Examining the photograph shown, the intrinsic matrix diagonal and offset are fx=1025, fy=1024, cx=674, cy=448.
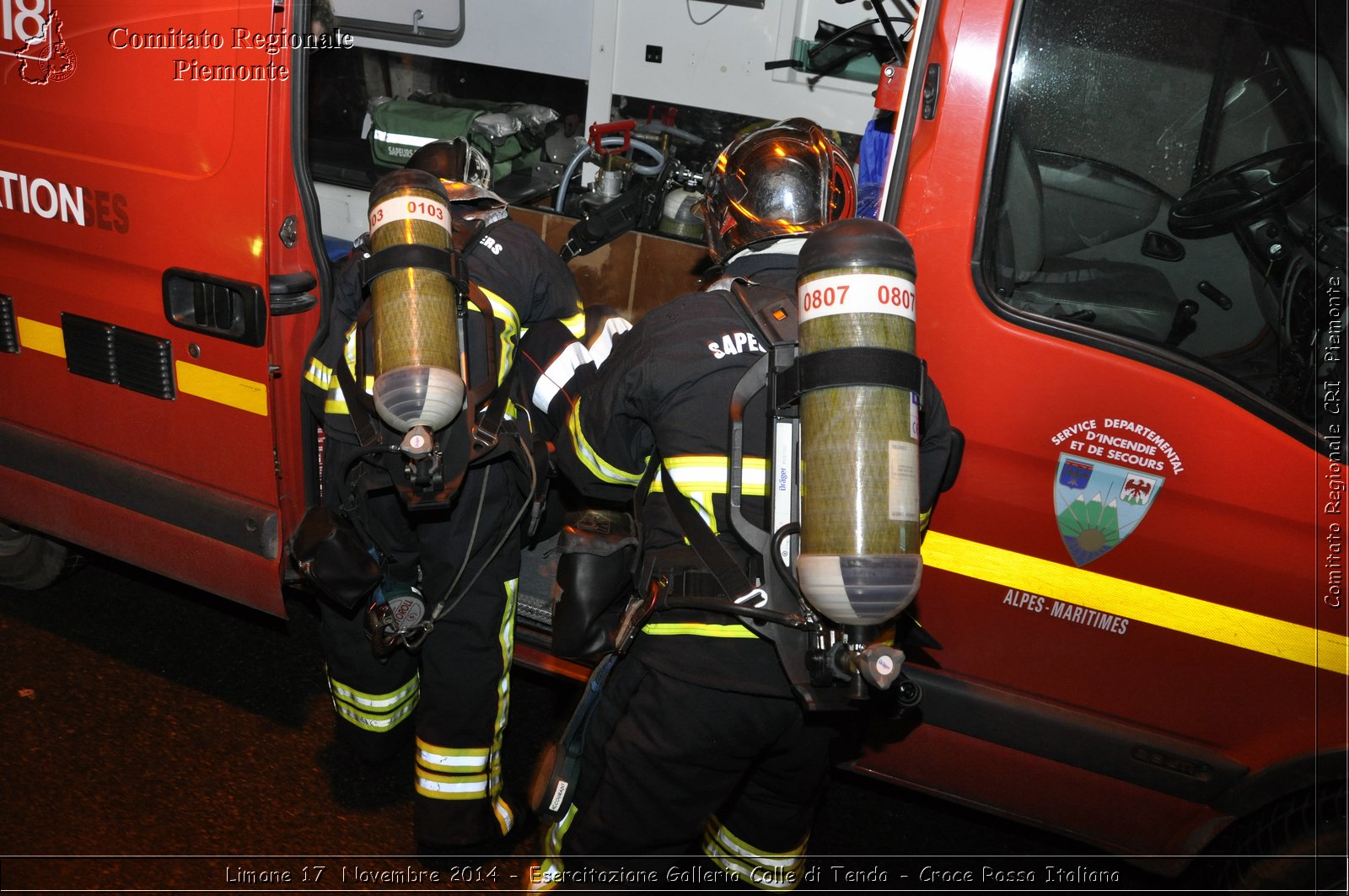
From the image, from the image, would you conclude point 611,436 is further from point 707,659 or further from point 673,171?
point 673,171

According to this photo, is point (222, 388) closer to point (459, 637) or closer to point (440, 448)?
point (440, 448)

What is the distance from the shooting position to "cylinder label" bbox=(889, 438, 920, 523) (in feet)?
5.60

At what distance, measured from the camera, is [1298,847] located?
2.26 meters

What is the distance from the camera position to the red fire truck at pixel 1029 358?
2.10 meters

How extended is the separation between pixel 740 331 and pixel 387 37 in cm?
408

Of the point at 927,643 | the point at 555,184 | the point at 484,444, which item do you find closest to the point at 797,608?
the point at 927,643

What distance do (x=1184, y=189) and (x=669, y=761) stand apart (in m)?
1.62

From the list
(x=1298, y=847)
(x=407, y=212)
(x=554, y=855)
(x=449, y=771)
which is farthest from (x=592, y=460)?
(x=1298, y=847)

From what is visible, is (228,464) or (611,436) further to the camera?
(228,464)

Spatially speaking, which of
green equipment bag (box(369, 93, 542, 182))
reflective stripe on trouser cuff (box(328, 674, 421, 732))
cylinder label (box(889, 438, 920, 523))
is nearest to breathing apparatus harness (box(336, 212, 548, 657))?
reflective stripe on trouser cuff (box(328, 674, 421, 732))

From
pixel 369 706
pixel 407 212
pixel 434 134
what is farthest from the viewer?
pixel 434 134

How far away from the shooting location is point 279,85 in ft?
8.11

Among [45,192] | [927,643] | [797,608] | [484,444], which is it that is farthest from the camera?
[45,192]

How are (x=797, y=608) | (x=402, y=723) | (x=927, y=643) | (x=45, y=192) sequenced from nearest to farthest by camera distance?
(x=797, y=608)
(x=927, y=643)
(x=45, y=192)
(x=402, y=723)
